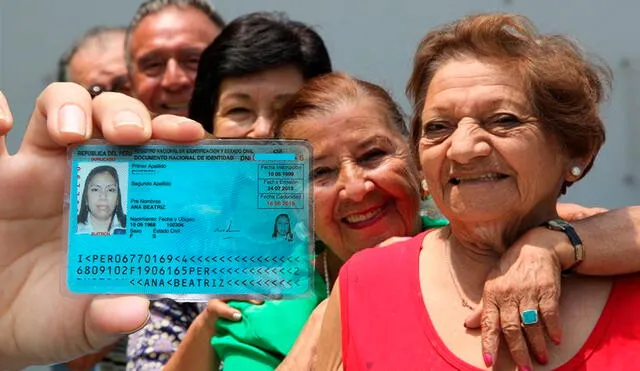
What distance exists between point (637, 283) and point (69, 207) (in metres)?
0.91

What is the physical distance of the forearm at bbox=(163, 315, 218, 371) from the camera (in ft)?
6.19

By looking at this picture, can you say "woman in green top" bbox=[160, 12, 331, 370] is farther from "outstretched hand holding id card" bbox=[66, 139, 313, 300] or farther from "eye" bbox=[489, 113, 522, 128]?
"outstretched hand holding id card" bbox=[66, 139, 313, 300]

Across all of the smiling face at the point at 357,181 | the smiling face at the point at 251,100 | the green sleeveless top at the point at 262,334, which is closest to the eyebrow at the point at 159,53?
the smiling face at the point at 251,100

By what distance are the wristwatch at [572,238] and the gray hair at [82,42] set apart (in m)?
1.95

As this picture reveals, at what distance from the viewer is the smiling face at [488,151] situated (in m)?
1.42

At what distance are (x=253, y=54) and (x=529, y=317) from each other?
3.80 feet

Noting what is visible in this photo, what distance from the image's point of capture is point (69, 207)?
3.89ft

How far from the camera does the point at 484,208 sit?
1.43m

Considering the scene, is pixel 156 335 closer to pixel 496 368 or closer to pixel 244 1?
pixel 496 368

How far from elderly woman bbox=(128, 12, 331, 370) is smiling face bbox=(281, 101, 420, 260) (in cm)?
27

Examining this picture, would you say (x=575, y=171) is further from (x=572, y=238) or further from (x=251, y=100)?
(x=251, y=100)

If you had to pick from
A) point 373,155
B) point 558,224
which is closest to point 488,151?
point 558,224

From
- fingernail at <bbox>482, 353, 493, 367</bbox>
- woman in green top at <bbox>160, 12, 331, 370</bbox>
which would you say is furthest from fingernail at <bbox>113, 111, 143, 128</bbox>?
woman in green top at <bbox>160, 12, 331, 370</bbox>

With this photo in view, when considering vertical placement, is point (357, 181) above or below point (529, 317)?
above
